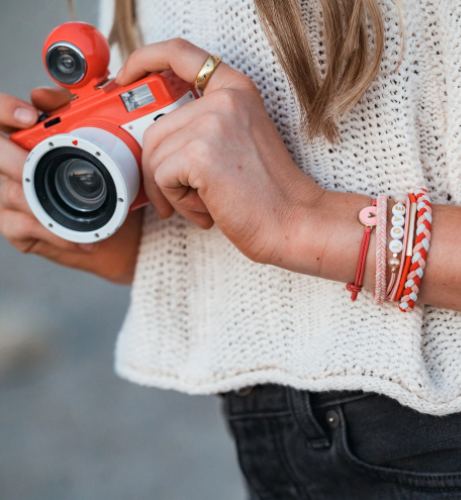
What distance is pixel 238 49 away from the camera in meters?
0.65

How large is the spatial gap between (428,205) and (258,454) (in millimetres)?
456

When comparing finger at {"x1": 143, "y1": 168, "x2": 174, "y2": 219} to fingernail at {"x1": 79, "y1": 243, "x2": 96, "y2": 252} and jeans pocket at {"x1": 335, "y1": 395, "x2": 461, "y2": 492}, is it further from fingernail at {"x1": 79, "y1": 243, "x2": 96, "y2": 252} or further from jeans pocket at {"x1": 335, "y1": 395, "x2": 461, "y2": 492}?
jeans pocket at {"x1": 335, "y1": 395, "x2": 461, "y2": 492}

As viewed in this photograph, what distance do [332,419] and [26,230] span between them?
51 cm

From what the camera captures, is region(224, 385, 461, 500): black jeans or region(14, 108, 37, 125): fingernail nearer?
region(224, 385, 461, 500): black jeans

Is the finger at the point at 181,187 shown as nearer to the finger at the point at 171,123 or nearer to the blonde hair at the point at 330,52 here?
the finger at the point at 171,123

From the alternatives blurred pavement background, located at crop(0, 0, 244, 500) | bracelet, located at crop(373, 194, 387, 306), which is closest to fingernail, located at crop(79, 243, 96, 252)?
bracelet, located at crop(373, 194, 387, 306)

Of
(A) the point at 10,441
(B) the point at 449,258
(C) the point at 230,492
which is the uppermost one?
(B) the point at 449,258

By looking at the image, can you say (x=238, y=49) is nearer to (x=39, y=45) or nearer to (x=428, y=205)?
(x=428, y=205)

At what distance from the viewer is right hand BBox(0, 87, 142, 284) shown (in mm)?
723

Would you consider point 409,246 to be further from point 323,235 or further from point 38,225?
point 38,225

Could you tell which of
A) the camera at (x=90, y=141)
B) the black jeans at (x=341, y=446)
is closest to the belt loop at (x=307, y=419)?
the black jeans at (x=341, y=446)

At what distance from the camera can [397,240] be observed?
1.72 ft

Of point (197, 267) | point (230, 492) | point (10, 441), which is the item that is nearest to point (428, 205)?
point (197, 267)

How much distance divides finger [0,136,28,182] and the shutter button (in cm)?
52
